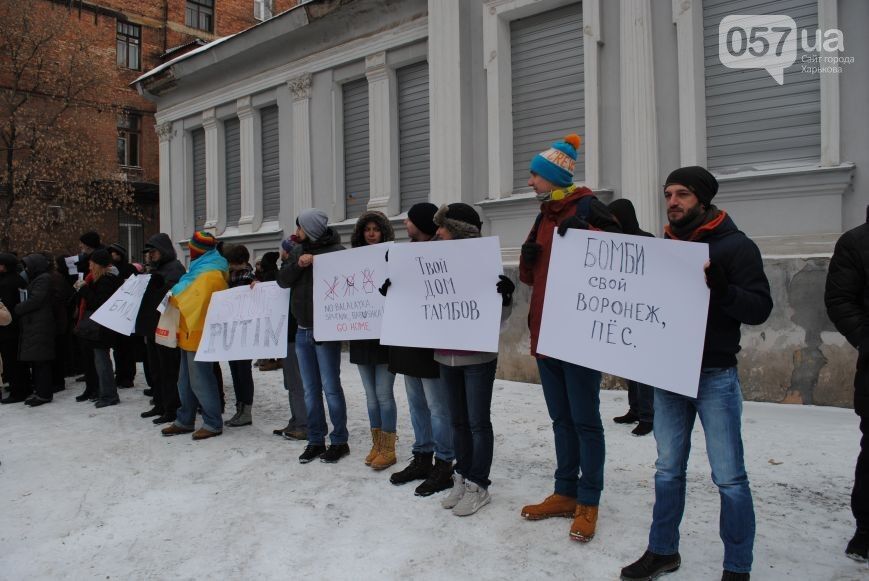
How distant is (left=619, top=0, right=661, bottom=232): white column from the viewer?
728cm

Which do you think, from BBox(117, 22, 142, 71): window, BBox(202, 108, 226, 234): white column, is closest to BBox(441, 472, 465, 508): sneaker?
BBox(202, 108, 226, 234): white column

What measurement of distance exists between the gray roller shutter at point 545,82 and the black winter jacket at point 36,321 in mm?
6295

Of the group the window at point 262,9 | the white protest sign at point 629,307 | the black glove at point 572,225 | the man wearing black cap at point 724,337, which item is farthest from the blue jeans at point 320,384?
the window at point 262,9

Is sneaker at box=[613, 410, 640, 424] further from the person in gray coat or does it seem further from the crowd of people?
the person in gray coat

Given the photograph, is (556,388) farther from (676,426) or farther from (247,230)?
(247,230)

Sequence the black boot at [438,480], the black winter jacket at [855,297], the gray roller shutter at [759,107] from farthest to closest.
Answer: the gray roller shutter at [759,107] < the black boot at [438,480] < the black winter jacket at [855,297]

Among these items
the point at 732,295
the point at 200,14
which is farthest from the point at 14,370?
the point at 200,14

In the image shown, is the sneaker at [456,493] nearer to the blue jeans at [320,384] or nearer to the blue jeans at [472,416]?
the blue jeans at [472,416]

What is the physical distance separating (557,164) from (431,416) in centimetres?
192

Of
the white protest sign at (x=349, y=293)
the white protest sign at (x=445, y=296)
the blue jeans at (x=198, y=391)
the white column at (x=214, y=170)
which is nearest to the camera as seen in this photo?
the white protest sign at (x=445, y=296)

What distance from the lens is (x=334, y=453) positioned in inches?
192

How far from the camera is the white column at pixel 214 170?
1420 centimetres

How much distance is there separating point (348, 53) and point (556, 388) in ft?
30.5

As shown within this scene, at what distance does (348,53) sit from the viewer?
1109 cm
